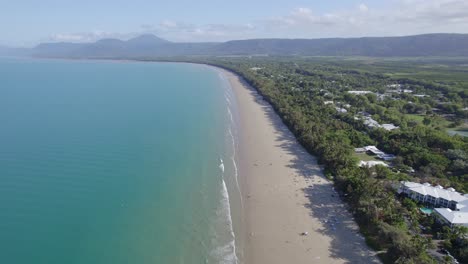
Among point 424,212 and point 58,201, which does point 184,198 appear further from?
point 424,212

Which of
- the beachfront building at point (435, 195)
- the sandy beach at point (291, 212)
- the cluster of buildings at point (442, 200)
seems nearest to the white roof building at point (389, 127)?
the sandy beach at point (291, 212)

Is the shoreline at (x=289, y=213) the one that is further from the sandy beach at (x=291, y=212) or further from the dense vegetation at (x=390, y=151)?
the dense vegetation at (x=390, y=151)

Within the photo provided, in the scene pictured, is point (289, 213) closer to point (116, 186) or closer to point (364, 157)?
point (116, 186)

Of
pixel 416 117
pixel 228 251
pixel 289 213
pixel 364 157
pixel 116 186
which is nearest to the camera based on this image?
pixel 228 251

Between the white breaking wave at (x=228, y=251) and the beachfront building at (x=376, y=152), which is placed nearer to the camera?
the white breaking wave at (x=228, y=251)

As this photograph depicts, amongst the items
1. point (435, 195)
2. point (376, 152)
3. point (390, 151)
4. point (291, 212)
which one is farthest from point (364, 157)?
point (291, 212)

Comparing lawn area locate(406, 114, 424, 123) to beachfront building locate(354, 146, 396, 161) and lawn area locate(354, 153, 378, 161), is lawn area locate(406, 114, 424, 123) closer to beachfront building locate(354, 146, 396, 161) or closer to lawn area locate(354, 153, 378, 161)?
beachfront building locate(354, 146, 396, 161)
